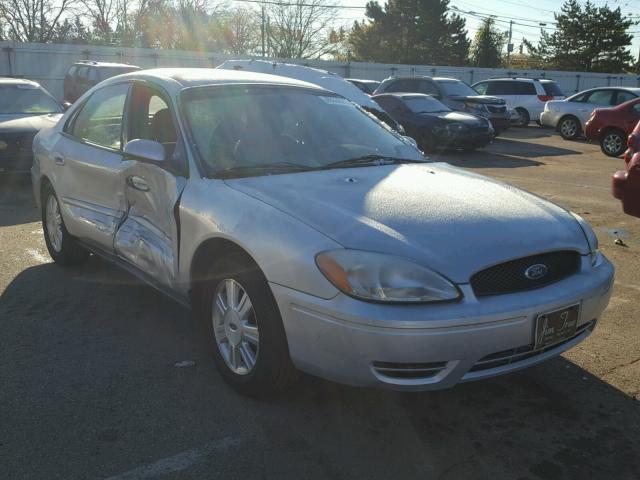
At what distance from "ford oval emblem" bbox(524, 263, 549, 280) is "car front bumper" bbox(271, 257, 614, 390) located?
0.22 feet

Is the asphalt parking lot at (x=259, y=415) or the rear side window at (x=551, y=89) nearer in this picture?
the asphalt parking lot at (x=259, y=415)

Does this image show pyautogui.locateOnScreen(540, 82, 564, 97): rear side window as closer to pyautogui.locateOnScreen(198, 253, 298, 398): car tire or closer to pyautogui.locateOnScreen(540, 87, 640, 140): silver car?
pyautogui.locateOnScreen(540, 87, 640, 140): silver car

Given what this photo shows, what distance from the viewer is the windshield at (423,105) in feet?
52.1

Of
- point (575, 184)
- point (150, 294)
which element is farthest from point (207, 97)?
point (575, 184)

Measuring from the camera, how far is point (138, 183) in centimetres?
415

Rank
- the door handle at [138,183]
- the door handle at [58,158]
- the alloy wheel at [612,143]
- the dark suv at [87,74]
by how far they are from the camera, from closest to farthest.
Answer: the door handle at [138,183]
the door handle at [58,158]
the alloy wheel at [612,143]
the dark suv at [87,74]

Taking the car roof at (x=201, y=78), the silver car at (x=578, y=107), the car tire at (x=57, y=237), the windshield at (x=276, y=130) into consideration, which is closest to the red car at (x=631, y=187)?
the windshield at (x=276, y=130)

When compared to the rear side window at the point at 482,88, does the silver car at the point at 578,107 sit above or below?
below

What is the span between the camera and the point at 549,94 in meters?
23.6

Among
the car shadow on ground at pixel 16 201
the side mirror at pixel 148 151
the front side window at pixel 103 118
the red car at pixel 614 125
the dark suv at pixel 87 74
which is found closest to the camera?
the side mirror at pixel 148 151

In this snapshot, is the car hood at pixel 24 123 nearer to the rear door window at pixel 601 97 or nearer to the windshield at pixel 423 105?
the windshield at pixel 423 105

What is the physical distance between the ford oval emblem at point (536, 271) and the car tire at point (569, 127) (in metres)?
17.9

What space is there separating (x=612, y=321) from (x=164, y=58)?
25.9m

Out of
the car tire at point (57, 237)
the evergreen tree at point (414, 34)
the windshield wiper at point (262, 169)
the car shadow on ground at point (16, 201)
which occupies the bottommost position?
the car shadow on ground at point (16, 201)
